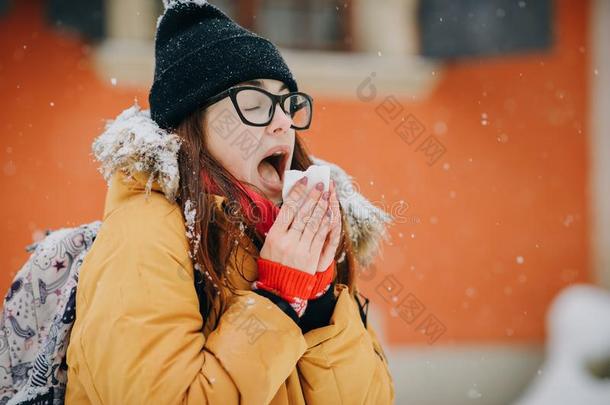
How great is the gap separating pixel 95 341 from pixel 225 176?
0.63 metres

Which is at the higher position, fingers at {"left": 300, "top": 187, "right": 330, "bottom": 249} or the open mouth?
the open mouth

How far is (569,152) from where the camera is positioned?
647 cm

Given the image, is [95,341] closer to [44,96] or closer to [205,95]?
[205,95]

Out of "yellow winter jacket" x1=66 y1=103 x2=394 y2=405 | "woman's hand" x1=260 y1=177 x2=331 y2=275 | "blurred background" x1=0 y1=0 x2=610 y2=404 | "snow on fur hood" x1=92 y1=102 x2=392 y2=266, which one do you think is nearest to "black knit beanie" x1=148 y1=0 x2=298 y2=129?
"snow on fur hood" x1=92 y1=102 x2=392 y2=266

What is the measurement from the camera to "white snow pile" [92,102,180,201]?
1683mm

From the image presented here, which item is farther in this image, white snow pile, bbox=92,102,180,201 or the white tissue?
the white tissue

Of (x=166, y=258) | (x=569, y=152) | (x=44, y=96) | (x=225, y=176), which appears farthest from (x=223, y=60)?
(x=569, y=152)

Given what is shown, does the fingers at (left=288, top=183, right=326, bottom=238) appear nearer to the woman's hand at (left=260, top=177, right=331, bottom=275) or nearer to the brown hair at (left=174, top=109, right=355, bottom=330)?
the woman's hand at (left=260, top=177, right=331, bottom=275)

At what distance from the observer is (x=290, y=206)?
1.75 metres

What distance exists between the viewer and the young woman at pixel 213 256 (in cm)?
150

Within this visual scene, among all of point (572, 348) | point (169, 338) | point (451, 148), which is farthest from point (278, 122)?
point (572, 348)

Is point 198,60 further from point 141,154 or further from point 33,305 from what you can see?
point 33,305

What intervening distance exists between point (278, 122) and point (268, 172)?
0.20 metres

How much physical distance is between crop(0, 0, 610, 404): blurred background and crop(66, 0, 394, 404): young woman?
133 inches
